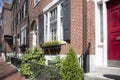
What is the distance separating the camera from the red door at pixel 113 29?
7621 mm

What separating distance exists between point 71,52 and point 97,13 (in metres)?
2.38

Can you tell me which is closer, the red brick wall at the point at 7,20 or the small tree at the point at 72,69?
the small tree at the point at 72,69

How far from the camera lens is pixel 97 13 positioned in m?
8.56

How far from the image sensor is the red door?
762 centimetres

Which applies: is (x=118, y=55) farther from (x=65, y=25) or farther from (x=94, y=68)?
(x=65, y=25)

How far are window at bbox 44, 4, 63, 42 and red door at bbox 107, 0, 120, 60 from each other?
344 centimetres

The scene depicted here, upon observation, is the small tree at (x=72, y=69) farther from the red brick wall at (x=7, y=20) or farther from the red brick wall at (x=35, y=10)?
the red brick wall at (x=7, y=20)

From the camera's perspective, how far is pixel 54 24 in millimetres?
12281

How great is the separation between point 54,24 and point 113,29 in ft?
16.3

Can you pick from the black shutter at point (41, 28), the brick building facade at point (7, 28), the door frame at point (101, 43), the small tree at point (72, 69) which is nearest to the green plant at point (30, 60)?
the black shutter at point (41, 28)

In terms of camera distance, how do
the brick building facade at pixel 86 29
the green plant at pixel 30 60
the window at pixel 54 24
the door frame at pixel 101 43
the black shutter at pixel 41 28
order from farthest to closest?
the black shutter at pixel 41 28, the green plant at pixel 30 60, the window at pixel 54 24, the brick building facade at pixel 86 29, the door frame at pixel 101 43

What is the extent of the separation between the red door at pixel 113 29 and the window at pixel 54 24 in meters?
3.44

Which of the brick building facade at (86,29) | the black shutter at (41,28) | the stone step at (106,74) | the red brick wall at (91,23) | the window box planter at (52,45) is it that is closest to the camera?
the stone step at (106,74)

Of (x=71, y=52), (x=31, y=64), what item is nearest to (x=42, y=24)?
(x=31, y=64)
